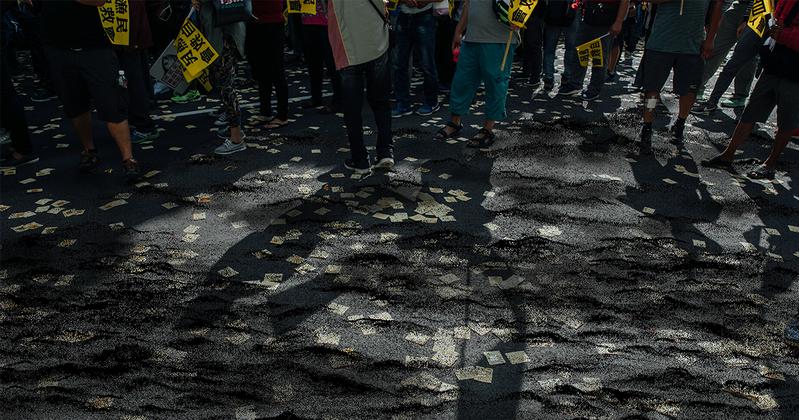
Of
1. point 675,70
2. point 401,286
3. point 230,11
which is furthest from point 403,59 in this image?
point 401,286

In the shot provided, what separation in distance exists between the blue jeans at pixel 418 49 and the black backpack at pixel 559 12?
204cm

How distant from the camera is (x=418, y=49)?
6551 millimetres

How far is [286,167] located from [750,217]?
4040 millimetres

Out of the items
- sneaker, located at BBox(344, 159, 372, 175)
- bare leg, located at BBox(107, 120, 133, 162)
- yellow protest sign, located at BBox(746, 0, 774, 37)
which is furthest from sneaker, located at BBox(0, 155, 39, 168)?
yellow protest sign, located at BBox(746, 0, 774, 37)

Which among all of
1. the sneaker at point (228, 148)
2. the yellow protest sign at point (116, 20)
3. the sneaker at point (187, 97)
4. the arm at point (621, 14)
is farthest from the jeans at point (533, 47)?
the yellow protest sign at point (116, 20)

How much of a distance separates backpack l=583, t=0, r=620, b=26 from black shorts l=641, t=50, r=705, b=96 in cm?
160

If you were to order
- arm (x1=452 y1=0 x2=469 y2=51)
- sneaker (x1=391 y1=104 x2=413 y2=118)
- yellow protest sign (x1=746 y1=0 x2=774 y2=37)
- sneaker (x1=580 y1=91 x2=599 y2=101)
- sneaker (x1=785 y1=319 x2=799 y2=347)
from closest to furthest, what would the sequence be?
sneaker (x1=785 y1=319 x2=799 y2=347) < yellow protest sign (x1=746 y1=0 x2=774 y2=37) < arm (x1=452 y1=0 x2=469 y2=51) < sneaker (x1=391 y1=104 x2=413 y2=118) < sneaker (x1=580 y1=91 x2=599 y2=101)

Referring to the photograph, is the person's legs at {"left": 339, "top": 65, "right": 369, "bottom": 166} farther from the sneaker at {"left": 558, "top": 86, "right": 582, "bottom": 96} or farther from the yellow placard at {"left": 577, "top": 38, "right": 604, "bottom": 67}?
the sneaker at {"left": 558, "top": 86, "right": 582, "bottom": 96}

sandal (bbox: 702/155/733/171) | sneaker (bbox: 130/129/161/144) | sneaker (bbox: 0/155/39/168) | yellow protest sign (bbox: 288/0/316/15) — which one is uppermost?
yellow protest sign (bbox: 288/0/316/15)

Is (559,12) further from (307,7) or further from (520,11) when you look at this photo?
(307,7)

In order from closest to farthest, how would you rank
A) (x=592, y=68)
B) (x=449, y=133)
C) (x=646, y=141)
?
(x=646, y=141) < (x=449, y=133) < (x=592, y=68)

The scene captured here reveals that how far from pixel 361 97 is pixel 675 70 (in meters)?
3.19

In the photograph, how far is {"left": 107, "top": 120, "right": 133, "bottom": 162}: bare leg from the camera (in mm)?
4836

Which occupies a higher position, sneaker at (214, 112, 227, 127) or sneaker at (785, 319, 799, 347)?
sneaker at (214, 112, 227, 127)
